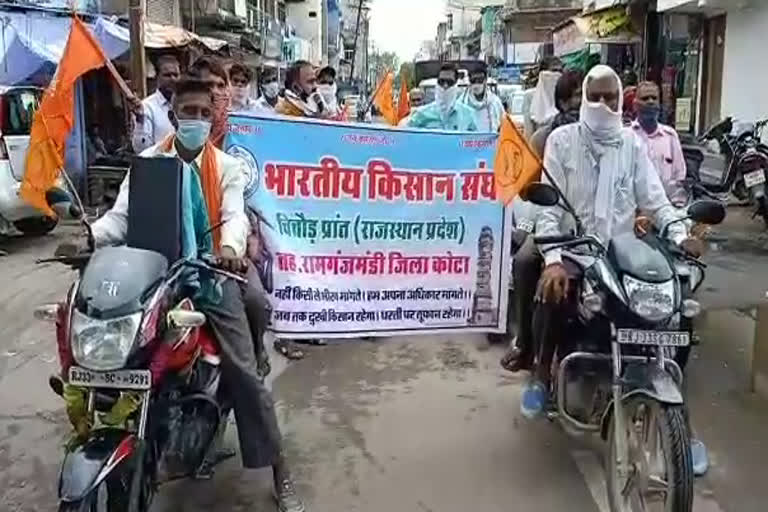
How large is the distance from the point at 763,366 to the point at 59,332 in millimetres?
3812

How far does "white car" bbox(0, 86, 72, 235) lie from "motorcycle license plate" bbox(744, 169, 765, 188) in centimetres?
751

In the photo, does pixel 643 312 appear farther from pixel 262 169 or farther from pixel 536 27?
pixel 536 27

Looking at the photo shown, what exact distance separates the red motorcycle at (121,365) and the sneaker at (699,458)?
89.8 inches

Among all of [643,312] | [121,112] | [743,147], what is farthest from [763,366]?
[121,112]

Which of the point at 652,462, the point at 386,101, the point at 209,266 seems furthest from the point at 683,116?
the point at 209,266

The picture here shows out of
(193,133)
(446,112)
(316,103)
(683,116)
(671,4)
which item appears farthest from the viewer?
(671,4)

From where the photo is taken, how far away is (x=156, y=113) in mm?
6988

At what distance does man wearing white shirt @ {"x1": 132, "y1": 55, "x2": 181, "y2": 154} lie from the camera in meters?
6.97

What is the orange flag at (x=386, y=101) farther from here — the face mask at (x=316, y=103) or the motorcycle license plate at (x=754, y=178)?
the motorcycle license plate at (x=754, y=178)

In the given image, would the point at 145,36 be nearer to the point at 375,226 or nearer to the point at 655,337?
the point at 375,226

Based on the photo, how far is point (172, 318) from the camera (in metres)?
3.05

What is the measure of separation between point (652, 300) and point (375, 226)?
1.70 metres

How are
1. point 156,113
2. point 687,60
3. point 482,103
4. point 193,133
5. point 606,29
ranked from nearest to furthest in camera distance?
point 193,133 → point 156,113 → point 482,103 → point 687,60 → point 606,29

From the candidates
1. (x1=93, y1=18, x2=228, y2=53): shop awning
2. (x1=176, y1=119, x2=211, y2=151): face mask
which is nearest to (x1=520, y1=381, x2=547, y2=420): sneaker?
(x1=176, y1=119, x2=211, y2=151): face mask
